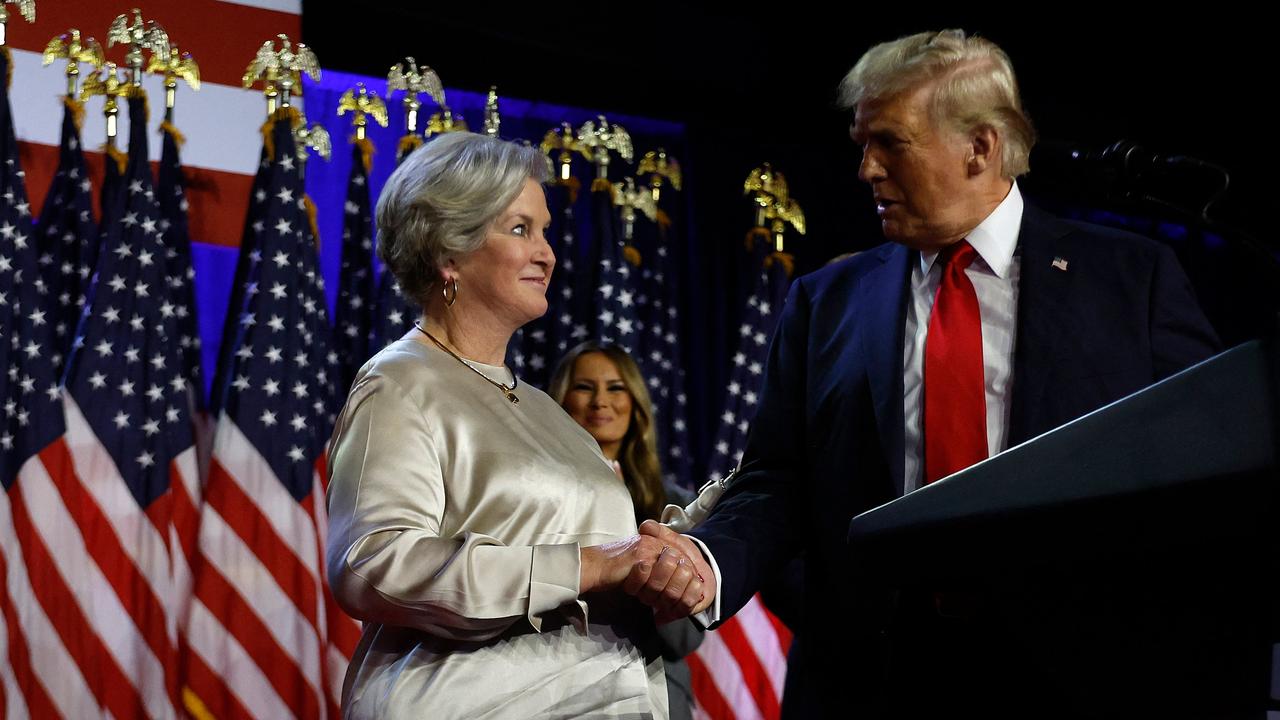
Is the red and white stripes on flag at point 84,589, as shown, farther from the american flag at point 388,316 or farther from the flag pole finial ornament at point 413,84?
the flag pole finial ornament at point 413,84

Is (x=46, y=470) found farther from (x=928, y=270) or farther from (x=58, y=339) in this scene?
(x=928, y=270)

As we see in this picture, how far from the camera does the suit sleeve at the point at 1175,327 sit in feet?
5.39

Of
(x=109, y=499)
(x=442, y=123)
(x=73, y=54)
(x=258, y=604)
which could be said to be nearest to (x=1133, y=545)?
(x=258, y=604)

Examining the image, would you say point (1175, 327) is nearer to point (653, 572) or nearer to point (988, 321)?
point (988, 321)

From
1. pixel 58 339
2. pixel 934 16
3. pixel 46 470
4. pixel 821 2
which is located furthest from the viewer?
pixel 821 2

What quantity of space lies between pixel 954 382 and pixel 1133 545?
91 centimetres

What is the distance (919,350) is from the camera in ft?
5.96

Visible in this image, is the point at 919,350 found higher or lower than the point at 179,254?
lower

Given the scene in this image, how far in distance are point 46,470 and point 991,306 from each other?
329cm

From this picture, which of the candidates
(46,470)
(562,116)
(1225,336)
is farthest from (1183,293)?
(1225,336)

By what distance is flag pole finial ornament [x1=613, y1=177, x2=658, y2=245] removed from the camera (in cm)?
538

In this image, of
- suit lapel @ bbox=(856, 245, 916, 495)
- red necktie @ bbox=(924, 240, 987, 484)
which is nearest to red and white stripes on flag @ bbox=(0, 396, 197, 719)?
suit lapel @ bbox=(856, 245, 916, 495)

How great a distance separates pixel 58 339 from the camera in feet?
14.1

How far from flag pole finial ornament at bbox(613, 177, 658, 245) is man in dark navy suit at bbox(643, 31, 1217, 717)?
3.41m
